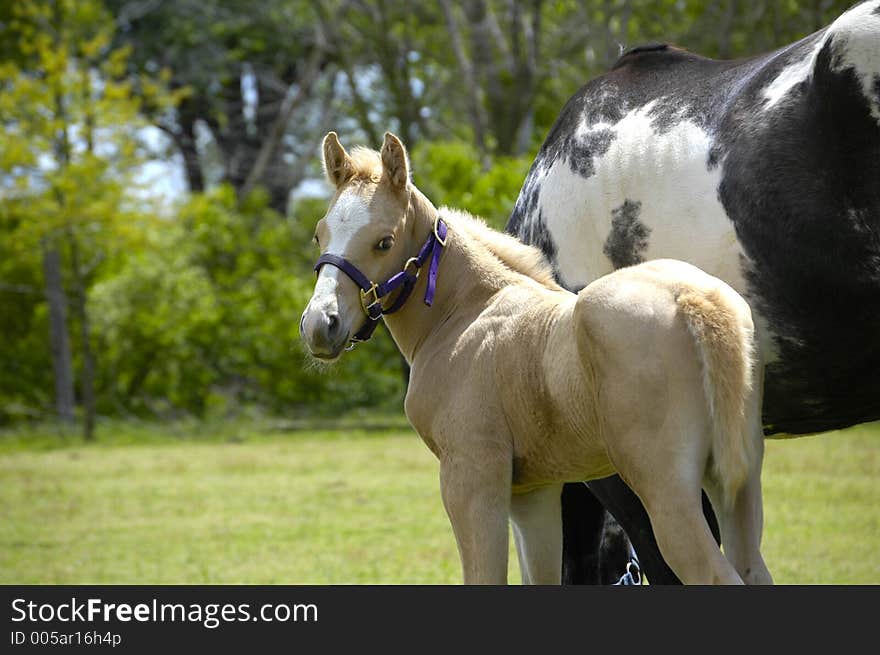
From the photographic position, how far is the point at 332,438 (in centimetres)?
1504

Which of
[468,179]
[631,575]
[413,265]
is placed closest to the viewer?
[413,265]

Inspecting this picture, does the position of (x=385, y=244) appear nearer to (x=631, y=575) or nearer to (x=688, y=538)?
(x=688, y=538)

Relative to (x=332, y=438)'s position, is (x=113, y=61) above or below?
above

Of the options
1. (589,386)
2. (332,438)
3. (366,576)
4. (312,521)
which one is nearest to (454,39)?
(332,438)

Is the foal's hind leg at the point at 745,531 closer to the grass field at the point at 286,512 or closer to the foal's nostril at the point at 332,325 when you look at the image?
the foal's nostril at the point at 332,325

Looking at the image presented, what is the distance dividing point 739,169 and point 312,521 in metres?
6.64

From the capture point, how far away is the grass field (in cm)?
719

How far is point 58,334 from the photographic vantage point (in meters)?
16.5

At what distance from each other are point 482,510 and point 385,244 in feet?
2.60

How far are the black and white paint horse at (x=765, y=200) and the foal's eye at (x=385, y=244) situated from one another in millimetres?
665

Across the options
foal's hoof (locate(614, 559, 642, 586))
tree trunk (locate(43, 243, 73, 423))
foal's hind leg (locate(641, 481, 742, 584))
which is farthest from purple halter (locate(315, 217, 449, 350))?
tree trunk (locate(43, 243, 73, 423))

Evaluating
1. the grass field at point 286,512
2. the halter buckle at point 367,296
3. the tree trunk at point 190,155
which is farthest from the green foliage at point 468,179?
the tree trunk at point 190,155

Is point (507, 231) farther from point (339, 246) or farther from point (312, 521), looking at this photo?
point (312, 521)

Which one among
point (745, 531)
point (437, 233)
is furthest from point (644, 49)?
point (745, 531)
